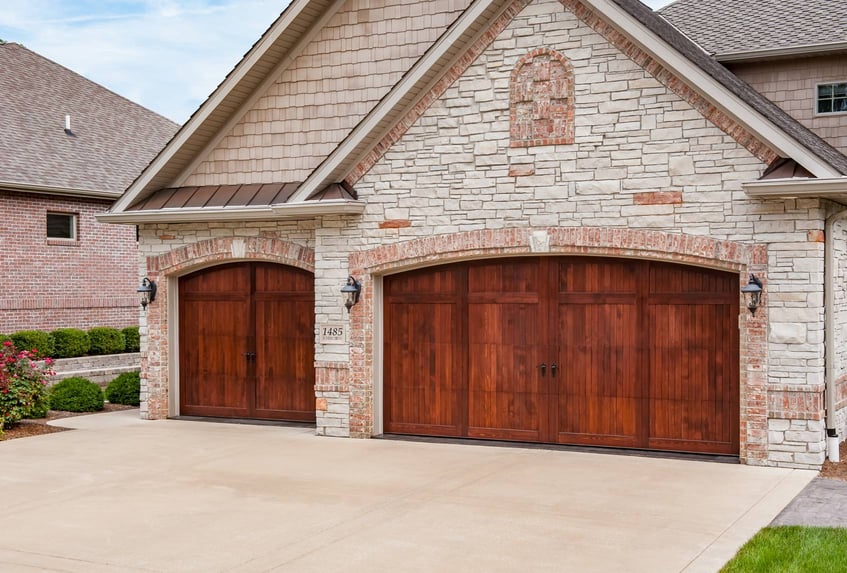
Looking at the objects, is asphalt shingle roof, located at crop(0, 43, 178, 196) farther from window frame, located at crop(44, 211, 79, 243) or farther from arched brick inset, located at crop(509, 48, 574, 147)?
arched brick inset, located at crop(509, 48, 574, 147)

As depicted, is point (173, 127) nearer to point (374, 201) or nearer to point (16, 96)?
point (16, 96)

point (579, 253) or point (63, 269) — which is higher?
point (63, 269)

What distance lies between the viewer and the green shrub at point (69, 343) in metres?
22.3

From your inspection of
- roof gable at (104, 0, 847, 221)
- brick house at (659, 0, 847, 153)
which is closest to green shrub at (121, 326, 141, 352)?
roof gable at (104, 0, 847, 221)

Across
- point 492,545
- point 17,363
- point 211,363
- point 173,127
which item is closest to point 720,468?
point 492,545

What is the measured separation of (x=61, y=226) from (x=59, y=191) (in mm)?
1026

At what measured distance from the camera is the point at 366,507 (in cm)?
1005

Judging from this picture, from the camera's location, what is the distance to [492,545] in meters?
8.59

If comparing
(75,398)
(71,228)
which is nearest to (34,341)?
(71,228)

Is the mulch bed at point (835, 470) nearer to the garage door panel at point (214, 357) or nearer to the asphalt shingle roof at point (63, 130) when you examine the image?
the garage door panel at point (214, 357)

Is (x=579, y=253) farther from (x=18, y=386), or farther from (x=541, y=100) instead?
(x=18, y=386)

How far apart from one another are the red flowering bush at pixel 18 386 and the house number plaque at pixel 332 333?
201 inches

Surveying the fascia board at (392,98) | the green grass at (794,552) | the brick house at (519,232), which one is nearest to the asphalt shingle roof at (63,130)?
the brick house at (519,232)

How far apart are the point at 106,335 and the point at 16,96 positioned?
7.00 m
